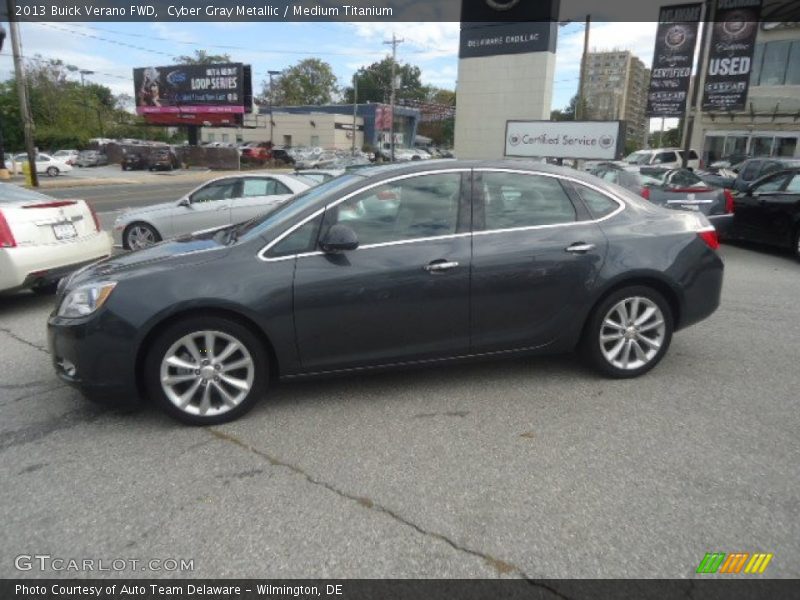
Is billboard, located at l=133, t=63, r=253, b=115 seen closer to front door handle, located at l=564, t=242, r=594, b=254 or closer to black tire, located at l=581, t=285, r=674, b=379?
front door handle, located at l=564, t=242, r=594, b=254

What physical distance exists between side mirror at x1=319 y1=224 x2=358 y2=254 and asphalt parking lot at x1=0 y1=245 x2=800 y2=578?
41.5 inches

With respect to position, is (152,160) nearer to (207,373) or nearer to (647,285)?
(207,373)

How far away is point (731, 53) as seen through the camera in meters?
21.7

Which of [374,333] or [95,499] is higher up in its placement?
[374,333]

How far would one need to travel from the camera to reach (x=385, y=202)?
12.8 feet

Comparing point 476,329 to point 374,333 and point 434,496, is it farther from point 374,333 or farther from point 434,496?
point 434,496

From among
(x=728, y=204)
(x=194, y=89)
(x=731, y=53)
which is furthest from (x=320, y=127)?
(x=728, y=204)

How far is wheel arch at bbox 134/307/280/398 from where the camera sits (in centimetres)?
346

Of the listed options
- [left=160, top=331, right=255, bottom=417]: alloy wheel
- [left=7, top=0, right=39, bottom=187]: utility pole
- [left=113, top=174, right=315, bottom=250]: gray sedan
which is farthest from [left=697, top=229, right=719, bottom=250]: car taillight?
[left=7, top=0, right=39, bottom=187]: utility pole

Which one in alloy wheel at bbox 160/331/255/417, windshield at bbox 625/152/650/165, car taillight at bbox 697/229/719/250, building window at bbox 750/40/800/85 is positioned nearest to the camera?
alloy wheel at bbox 160/331/255/417

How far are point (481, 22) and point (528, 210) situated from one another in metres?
23.1

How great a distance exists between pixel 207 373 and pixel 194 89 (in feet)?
174

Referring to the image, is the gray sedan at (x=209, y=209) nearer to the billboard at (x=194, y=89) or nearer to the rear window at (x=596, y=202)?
the rear window at (x=596, y=202)

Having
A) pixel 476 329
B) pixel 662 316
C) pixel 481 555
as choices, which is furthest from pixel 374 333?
pixel 662 316
